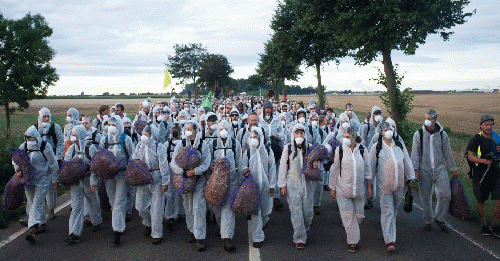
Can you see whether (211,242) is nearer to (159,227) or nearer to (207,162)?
(159,227)

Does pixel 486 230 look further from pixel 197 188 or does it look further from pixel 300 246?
pixel 197 188

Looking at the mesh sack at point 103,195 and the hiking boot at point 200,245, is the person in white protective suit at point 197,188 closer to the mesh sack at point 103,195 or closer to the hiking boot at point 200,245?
the hiking boot at point 200,245

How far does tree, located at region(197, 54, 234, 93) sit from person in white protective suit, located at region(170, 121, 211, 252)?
191 feet

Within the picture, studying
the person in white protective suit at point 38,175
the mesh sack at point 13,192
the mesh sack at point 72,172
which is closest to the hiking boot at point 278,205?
the mesh sack at point 72,172

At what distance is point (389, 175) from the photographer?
6160 mm

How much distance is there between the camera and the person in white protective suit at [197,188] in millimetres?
6242

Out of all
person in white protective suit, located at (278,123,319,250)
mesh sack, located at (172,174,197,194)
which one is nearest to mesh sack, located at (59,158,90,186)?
mesh sack, located at (172,174,197,194)

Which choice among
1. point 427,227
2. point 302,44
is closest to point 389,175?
point 427,227

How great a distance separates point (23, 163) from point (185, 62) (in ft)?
185

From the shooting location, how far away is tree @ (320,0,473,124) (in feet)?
48.7

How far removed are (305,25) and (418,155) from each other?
1453 cm

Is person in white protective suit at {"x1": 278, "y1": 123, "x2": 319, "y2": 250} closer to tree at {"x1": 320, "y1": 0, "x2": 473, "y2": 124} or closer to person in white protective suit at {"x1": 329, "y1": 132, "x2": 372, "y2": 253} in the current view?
person in white protective suit at {"x1": 329, "y1": 132, "x2": 372, "y2": 253}

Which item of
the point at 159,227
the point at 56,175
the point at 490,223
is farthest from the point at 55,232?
the point at 490,223

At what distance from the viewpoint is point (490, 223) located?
701 cm
